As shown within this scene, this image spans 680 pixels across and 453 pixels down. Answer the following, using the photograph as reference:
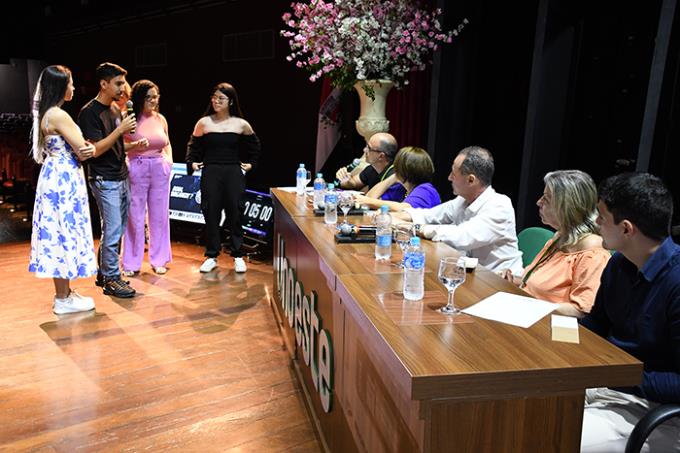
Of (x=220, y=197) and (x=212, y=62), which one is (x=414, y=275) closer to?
(x=220, y=197)

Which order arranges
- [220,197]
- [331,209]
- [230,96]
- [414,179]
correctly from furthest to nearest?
[220,197] → [230,96] → [414,179] → [331,209]

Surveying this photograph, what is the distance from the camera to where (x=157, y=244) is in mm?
5070

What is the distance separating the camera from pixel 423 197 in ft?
11.8

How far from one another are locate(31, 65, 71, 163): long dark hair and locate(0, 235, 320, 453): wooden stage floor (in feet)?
4.05

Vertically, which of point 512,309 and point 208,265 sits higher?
point 512,309

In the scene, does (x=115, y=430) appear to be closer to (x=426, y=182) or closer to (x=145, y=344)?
(x=145, y=344)

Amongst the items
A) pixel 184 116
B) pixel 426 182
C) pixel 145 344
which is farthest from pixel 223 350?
pixel 184 116

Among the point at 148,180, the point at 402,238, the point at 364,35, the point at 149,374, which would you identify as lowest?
the point at 149,374

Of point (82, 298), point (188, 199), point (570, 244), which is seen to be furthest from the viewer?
point (188, 199)

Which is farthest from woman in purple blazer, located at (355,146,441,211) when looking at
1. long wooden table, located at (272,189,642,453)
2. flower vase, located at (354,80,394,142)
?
long wooden table, located at (272,189,642,453)

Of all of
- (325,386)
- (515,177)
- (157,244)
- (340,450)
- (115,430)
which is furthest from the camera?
(157,244)

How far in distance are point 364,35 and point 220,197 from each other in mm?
1851

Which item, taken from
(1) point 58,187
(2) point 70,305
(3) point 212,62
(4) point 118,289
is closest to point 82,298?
(2) point 70,305

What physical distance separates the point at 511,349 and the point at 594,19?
2890 mm
